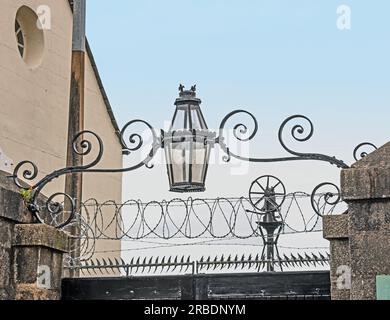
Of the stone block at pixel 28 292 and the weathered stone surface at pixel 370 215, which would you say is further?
the stone block at pixel 28 292

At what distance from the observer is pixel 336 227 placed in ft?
25.7

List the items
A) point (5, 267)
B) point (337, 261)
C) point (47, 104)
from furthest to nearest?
point (47, 104)
point (5, 267)
point (337, 261)

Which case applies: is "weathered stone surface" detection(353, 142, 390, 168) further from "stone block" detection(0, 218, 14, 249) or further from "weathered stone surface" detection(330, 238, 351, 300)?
"stone block" detection(0, 218, 14, 249)

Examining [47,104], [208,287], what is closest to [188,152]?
[208,287]

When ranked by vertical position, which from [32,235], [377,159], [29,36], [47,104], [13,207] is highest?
[29,36]

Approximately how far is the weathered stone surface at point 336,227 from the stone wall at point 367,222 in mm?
159

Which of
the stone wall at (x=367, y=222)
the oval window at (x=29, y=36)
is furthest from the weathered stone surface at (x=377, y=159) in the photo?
the oval window at (x=29, y=36)

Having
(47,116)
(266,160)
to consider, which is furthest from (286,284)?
(47,116)

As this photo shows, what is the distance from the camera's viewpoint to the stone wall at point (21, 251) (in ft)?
26.9

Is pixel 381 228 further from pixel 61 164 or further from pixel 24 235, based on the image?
pixel 61 164

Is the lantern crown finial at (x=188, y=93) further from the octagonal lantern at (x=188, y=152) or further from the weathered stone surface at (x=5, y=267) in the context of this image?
the weathered stone surface at (x=5, y=267)

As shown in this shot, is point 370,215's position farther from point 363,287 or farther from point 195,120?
point 195,120

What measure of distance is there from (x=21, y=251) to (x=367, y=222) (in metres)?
3.16
